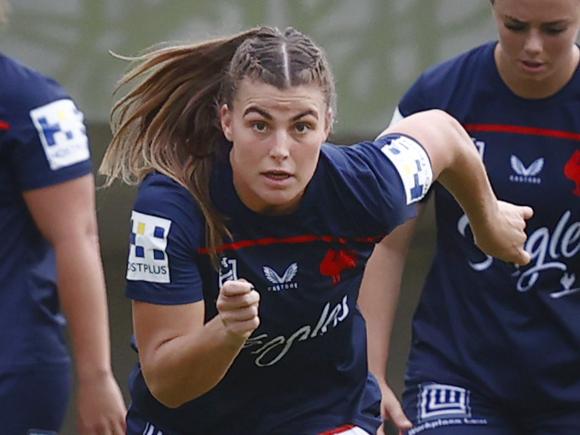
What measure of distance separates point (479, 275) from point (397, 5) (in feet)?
5.38

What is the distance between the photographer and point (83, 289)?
4.15 metres

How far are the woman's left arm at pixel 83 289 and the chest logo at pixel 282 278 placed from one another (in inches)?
19.0

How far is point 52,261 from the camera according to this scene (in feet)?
13.9

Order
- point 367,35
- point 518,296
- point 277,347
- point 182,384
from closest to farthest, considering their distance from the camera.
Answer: point 182,384 → point 277,347 → point 518,296 → point 367,35

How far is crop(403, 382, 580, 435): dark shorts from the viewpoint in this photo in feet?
15.2

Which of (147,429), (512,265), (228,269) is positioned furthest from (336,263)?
(512,265)

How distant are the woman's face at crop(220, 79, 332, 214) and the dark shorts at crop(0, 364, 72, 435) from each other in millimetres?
712

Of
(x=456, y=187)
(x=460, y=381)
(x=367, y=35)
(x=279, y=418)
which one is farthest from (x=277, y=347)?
(x=367, y=35)

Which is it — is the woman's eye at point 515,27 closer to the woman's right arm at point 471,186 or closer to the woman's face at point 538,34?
the woman's face at point 538,34

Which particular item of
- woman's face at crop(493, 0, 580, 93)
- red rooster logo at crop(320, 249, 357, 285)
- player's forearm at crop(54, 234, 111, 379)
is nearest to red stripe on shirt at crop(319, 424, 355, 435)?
red rooster logo at crop(320, 249, 357, 285)

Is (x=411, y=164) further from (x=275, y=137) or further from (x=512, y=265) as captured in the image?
(x=512, y=265)

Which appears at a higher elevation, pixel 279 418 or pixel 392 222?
pixel 392 222

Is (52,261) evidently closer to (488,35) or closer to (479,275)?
(479,275)

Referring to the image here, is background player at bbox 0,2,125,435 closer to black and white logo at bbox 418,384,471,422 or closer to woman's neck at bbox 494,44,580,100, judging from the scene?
black and white logo at bbox 418,384,471,422
